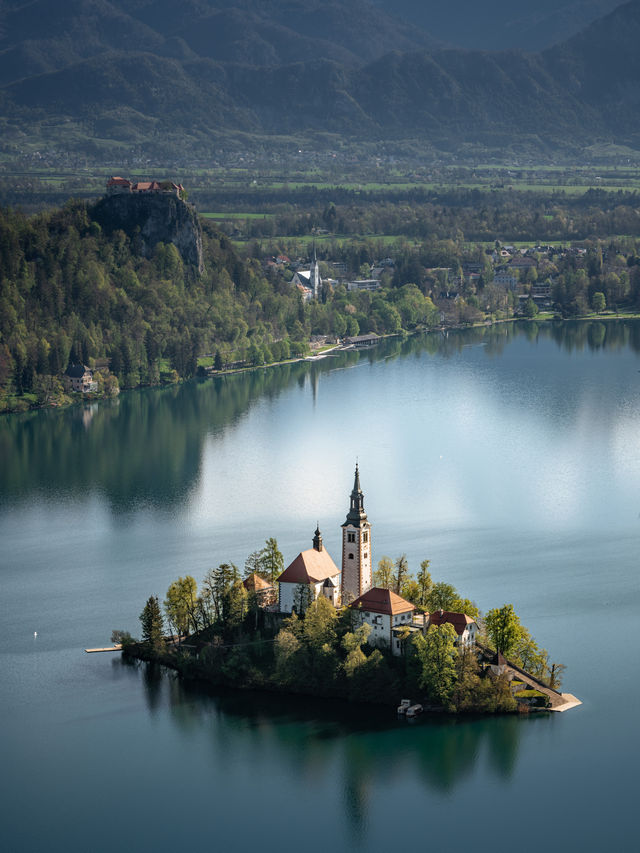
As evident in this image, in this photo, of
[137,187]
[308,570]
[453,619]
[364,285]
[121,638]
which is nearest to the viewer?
[453,619]

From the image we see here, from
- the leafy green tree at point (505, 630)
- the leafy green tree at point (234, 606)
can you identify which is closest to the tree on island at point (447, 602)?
the leafy green tree at point (505, 630)

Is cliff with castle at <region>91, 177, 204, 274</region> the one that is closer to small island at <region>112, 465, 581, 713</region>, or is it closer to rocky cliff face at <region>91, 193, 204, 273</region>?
rocky cliff face at <region>91, 193, 204, 273</region>

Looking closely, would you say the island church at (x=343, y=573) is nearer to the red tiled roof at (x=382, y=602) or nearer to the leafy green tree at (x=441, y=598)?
the red tiled roof at (x=382, y=602)

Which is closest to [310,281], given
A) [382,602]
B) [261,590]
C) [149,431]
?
[149,431]

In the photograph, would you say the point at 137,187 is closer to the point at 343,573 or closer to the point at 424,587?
the point at 343,573

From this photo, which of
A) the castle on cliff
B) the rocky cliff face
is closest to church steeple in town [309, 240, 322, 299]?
the rocky cliff face

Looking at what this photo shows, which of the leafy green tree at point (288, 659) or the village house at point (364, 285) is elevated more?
the village house at point (364, 285)
